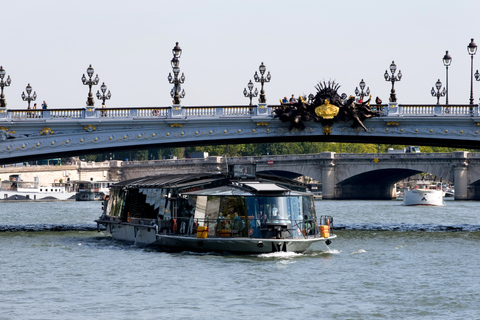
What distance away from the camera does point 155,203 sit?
39844mm

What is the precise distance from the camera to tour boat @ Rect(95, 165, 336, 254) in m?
34.7

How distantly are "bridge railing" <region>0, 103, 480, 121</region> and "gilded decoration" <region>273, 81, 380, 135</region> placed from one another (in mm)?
702

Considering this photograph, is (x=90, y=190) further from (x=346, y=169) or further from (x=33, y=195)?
(x=346, y=169)

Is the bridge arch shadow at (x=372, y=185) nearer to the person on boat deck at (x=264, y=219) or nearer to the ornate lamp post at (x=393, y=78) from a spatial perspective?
the ornate lamp post at (x=393, y=78)

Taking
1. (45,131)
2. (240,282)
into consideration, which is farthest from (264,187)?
(45,131)

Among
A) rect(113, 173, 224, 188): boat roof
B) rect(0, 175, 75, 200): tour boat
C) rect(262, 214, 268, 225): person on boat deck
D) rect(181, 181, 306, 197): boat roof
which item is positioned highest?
rect(0, 175, 75, 200): tour boat

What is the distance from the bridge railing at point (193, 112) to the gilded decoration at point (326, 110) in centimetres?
70

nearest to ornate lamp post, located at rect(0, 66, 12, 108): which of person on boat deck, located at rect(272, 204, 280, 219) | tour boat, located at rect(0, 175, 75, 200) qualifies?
person on boat deck, located at rect(272, 204, 280, 219)

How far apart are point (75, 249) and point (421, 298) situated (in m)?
17.7

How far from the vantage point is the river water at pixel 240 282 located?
25039 millimetres

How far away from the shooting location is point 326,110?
4850cm

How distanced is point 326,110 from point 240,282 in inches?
807

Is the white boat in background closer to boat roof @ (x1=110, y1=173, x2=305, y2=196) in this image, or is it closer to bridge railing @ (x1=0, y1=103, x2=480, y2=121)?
bridge railing @ (x1=0, y1=103, x2=480, y2=121)

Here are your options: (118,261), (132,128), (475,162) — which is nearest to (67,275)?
(118,261)
